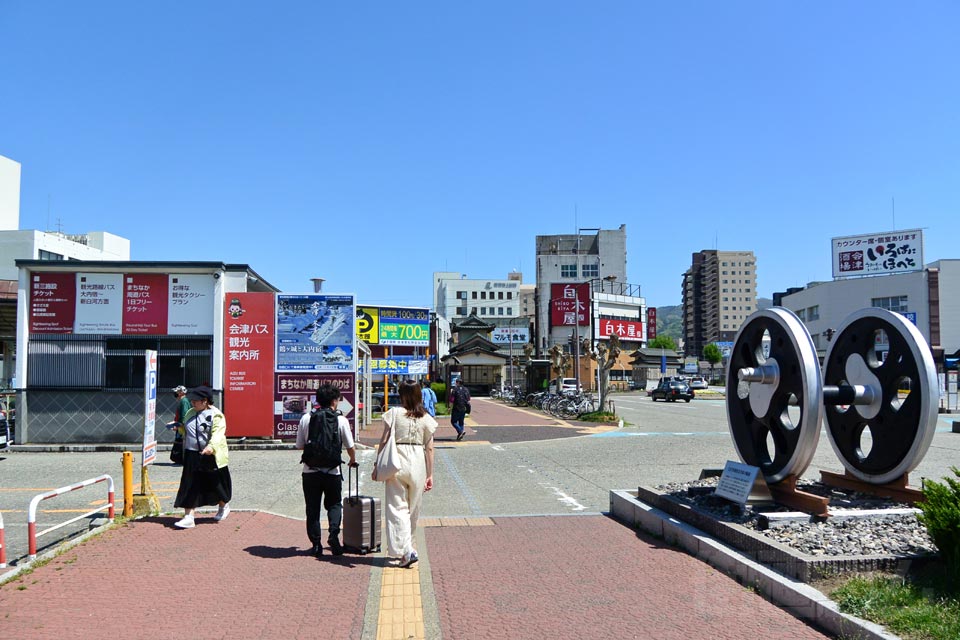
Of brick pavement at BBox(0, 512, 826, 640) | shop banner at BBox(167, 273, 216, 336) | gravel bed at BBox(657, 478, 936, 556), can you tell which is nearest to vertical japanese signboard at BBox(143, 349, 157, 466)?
brick pavement at BBox(0, 512, 826, 640)

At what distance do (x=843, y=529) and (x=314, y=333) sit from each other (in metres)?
14.6

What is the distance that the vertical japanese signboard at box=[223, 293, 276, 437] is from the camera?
62.2 ft

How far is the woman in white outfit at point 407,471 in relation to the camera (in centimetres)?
660

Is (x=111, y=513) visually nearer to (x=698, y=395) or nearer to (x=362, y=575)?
(x=362, y=575)

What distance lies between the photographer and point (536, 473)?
1440cm

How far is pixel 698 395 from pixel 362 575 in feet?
194

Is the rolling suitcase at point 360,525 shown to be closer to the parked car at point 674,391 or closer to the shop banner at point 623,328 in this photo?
the parked car at point 674,391

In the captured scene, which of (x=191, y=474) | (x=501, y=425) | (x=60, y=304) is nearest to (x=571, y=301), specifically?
(x=501, y=425)

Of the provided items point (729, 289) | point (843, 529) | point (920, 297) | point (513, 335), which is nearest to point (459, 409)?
point (843, 529)

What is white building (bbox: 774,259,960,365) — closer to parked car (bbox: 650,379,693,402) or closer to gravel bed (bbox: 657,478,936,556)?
parked car (bbox: 650,379,693,402)

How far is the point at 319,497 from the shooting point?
23.9 feet

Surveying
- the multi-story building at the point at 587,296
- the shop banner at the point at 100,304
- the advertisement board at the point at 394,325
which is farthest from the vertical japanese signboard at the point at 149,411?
the multi-story building at the point at 587,296

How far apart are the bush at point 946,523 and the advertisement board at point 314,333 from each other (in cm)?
1513

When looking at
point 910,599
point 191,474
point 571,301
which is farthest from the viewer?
point 571,301
